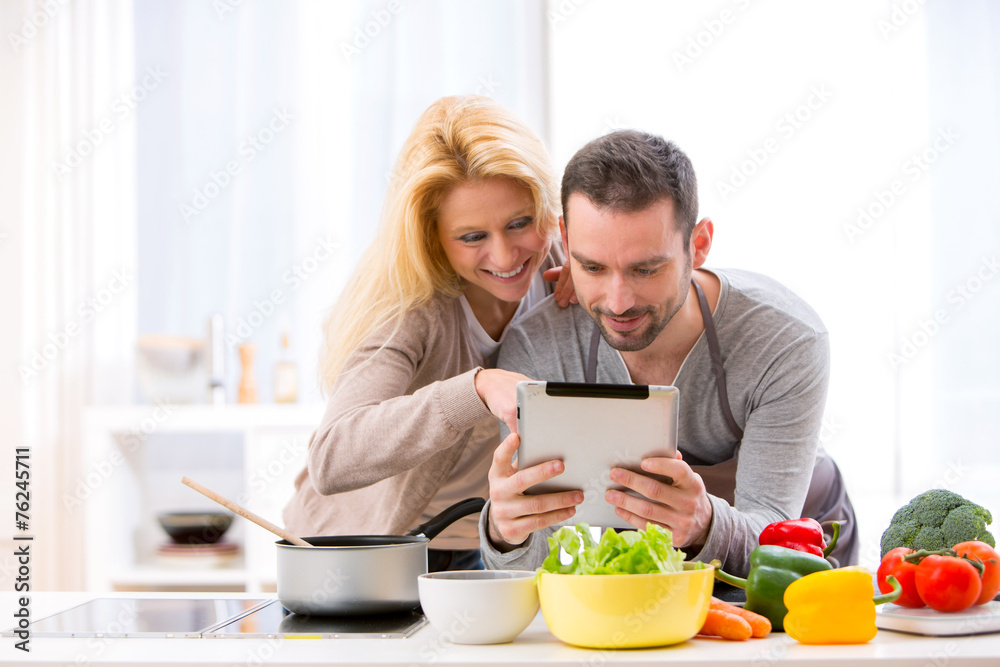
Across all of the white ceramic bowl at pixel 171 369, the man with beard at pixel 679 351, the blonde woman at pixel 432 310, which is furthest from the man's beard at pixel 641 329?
the white ceramic bowl at pixel 171 369

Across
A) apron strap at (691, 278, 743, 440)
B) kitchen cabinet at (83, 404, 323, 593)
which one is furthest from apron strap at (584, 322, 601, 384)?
kitchen cabinet at (83, 404, 323, 593)

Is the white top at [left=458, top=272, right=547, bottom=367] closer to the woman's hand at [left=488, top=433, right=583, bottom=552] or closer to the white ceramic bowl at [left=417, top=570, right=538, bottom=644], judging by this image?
the woman's hand at [left=488, top=433, right=583, bottom=552]

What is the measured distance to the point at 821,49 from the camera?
3236 millimetres

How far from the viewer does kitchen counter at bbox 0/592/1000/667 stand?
3.06 feet

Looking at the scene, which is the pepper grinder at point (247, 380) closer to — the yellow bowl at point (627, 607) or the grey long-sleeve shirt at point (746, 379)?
the grey long-sleeve shirt at point (746, 379)

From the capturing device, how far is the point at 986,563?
1111mm

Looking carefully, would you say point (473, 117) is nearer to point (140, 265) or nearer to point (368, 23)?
point (368, 23)

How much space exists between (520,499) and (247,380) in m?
2.12

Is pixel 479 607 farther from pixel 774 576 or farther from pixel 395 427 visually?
pixel 395 427

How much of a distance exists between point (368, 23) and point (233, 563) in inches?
81.9

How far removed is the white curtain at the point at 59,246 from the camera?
3195mm

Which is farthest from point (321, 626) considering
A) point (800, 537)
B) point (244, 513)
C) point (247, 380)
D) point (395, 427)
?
point (247, 380)

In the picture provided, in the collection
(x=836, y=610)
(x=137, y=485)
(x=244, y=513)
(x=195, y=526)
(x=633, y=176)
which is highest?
(x=633, y=176)

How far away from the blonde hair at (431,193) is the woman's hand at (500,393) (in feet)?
1.10
